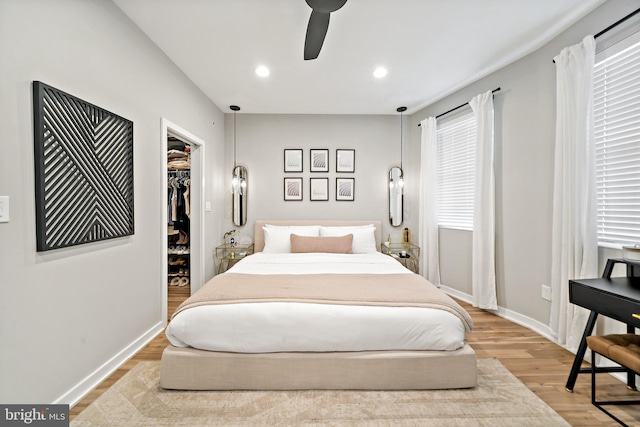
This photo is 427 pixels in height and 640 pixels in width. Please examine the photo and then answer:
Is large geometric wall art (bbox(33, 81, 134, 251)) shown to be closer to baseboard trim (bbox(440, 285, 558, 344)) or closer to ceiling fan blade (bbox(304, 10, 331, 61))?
ceiling fan blade (bbox(304, 10, 331, 61))

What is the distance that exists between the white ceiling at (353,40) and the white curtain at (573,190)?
44 cm

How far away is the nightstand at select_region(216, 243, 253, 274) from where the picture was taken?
4191 millimetres

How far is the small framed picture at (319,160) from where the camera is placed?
14.9 ft

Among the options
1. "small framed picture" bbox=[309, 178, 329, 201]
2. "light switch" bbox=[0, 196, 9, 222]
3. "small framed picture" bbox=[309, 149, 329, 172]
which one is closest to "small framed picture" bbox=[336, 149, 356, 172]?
"small framed picture" bbox=[309, 149, 329, 172]

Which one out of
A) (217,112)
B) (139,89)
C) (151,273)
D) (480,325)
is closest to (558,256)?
(480,325)

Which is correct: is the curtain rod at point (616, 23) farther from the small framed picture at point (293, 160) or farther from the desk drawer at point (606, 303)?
the small framed picture at point (293, 160)

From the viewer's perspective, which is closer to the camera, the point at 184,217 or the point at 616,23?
the point at 616,23

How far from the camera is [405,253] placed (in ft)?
14.0

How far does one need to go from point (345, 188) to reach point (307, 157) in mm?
754

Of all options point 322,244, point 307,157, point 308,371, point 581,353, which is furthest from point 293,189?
point 581,353

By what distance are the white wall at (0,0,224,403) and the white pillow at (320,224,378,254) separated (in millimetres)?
2145

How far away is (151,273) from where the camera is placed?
2639 millimetres

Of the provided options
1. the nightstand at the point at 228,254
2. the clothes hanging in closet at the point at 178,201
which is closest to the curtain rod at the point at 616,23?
the nightstand at the point at 228,254

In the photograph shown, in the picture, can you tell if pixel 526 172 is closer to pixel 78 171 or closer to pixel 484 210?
pixel 484 210
